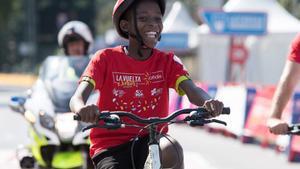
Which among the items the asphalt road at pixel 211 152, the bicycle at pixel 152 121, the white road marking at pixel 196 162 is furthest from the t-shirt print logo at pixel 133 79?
the white road marking at pixel 196 162

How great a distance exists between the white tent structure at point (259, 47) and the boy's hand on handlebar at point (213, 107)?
24119 mm

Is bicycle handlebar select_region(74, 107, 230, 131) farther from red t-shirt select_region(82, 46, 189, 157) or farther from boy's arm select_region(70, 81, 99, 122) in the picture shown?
red t-shirt select_region(82, 46, 189, 157)

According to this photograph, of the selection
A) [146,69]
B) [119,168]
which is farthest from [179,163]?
[146,69]

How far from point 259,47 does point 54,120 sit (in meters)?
22.5

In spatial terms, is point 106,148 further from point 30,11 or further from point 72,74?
point 30,11

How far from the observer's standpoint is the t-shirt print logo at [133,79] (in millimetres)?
4727

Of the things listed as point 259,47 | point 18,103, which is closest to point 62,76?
point 18,103

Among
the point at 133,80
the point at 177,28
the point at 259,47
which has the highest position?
the point at 133,80

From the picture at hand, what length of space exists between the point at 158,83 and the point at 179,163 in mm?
612

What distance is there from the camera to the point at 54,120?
8.20m

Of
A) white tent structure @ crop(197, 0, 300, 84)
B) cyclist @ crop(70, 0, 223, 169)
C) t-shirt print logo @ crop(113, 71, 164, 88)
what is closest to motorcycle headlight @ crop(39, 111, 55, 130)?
cyclist @ crop(70, 0, 223, 169)

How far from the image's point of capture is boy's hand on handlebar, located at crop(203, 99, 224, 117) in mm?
4297

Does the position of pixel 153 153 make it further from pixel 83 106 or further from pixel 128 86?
pixel 128 86

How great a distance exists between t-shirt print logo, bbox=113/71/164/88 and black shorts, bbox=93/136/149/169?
307 mm
